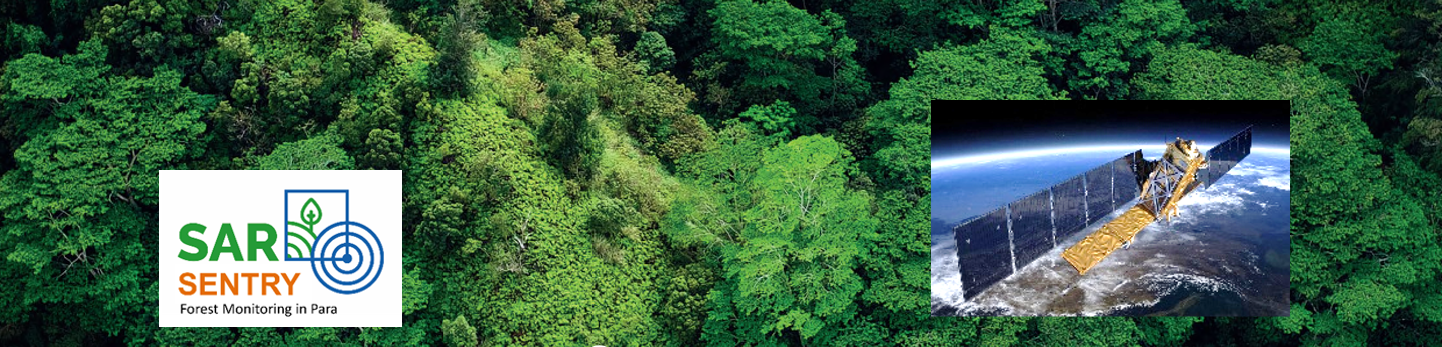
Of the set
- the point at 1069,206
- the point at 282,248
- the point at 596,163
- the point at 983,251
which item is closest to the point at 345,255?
the point at 282,248

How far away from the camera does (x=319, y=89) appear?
106 ft

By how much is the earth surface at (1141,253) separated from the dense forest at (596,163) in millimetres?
926

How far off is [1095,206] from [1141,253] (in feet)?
3.14

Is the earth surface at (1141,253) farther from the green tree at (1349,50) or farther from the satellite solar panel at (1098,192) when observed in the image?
the green tree at (1349,50)

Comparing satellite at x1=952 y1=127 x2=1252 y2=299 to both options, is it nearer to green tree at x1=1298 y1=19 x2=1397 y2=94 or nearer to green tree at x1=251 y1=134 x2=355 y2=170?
green tree at x1=1298 y1=19 x2=1397 y2=94

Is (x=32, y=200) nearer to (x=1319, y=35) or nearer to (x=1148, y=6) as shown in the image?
(x=1148, y=6)

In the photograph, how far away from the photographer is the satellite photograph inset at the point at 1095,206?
1247 inches

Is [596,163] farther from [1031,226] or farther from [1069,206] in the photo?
[1069,206]

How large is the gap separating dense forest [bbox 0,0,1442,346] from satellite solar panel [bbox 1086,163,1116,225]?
2151 mm

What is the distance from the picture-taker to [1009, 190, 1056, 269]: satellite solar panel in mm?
31656

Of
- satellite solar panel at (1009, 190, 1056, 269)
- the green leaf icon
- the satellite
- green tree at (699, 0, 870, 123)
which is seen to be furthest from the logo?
satellite solar panel at (1009, 190, 1056, 269)

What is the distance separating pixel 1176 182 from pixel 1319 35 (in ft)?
16.8

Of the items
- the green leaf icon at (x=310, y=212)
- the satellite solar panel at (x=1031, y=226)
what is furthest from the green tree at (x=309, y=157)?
the satellite solar panel at (x=1031, y=226)

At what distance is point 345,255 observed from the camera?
30703mm
